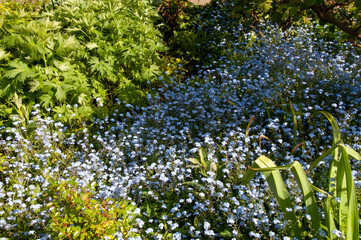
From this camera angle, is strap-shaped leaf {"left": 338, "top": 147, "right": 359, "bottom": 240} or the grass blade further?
the grass blade

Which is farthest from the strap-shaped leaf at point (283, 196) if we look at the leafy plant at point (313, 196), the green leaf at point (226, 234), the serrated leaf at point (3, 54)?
the serrated leaf at point (3, 54)

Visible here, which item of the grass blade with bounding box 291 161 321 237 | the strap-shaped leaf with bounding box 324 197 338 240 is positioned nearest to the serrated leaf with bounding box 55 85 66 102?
the grass blade with bounding box 291 161 321 237

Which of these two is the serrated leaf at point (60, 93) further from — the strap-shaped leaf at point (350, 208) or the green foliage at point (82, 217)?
the strap-shaped leaf at point (350, 208)

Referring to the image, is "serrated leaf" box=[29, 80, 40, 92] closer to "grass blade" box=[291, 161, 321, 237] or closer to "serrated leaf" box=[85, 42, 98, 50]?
"serrated leaf" box=[85, 42, 98, 50]

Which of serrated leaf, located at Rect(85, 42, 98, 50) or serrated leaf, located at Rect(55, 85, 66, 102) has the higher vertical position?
serrated leaf, located at Rect(85, 42, 98, 50)

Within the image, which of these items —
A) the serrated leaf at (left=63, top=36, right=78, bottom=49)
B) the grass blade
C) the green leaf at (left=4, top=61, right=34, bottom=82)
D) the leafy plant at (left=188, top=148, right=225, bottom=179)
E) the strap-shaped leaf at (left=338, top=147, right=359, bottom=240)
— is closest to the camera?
the strap-shaped leaf at (left=338, top=147, right=359, bottom=240)

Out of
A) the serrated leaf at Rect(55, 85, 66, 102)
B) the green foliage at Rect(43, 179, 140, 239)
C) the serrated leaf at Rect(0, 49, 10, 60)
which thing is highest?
the serrated leaf at Rect(0, 49, 10, 60)

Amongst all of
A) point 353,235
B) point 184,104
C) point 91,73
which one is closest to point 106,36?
point 91,73

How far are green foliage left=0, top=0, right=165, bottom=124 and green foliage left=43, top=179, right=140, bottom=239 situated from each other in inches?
75.9

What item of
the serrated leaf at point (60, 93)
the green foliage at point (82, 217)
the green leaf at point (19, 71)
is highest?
the green leaf at point (19, 71)

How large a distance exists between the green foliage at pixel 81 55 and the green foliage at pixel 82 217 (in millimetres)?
1928

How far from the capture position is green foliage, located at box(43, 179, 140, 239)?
8.82 feet

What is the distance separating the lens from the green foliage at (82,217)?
2689 millimetres

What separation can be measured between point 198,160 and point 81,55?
2.55 meters
